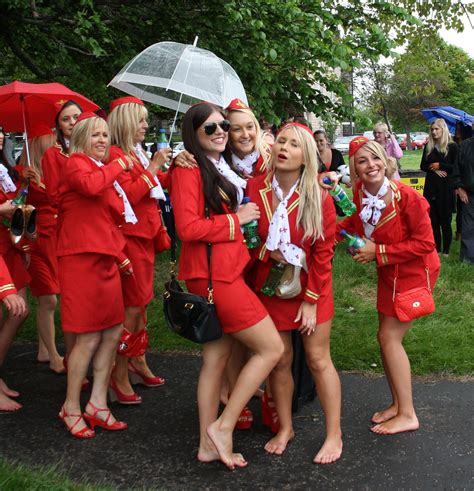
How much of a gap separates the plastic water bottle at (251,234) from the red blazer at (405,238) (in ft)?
2.50

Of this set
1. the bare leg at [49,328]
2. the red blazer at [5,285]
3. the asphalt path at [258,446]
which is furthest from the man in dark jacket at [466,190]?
the red blazer at [5,285]

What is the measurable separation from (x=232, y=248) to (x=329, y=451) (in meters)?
1.30

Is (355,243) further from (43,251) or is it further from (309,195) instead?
(43,251)

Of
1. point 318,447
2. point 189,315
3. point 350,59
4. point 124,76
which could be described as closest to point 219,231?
point 189,315

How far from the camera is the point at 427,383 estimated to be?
15.8ft

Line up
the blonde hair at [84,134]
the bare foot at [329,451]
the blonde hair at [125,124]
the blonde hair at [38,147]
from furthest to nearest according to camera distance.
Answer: the blonde hair at [38,147], the blonde hair at [125,124], the blonde hair at [84,134], the bare foot at [329,451]

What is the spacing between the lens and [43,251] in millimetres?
5230

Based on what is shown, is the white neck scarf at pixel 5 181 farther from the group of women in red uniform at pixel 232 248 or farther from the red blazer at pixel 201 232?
the red blazer at pixel 201 232

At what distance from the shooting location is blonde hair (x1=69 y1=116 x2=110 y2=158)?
13.2ft

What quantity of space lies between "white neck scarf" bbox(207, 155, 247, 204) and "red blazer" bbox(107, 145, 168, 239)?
30.0 inches

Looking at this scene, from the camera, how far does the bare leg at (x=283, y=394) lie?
150 inches

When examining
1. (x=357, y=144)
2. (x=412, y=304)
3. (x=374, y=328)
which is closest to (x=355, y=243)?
(x=412, y=304)

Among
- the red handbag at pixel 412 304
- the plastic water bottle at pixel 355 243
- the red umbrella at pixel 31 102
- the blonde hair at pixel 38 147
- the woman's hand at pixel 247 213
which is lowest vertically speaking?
the red handbag at pixel 412 304

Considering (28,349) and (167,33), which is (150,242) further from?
(167,33)
